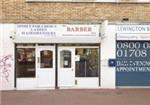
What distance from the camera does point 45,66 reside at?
22859 millimetres

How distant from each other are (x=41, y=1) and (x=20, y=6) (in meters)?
1.09

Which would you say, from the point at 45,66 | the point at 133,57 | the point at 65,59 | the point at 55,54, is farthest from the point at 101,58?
the point at 45,66

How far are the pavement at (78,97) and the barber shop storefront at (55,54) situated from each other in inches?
37.3

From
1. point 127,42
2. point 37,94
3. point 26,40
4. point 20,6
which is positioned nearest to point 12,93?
→ point 37,94

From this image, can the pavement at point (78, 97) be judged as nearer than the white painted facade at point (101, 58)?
Yes

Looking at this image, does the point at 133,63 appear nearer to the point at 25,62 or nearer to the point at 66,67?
→ the point at 66,67

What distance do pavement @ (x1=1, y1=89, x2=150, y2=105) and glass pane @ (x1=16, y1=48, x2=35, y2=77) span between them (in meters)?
1.24

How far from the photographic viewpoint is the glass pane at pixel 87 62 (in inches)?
914

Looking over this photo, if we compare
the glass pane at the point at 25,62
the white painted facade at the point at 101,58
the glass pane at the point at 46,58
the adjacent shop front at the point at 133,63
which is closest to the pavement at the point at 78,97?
the white painted facade at the point at 101,58

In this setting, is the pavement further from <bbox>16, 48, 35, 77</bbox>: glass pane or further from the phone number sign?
the phone number sign

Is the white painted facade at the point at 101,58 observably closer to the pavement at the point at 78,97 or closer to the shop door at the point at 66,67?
the shop door at the point at 66,67

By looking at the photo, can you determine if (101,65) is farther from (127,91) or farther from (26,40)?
(26,40)

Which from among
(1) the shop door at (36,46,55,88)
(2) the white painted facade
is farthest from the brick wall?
(1) the shop door at (36,46,55,88)

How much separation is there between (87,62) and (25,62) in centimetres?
319
